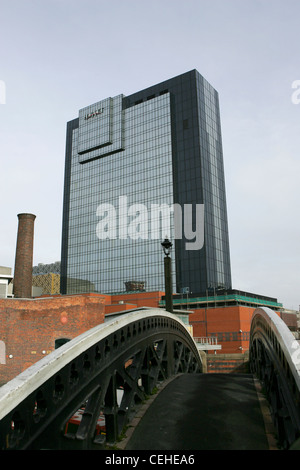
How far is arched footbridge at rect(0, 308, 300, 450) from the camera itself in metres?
3.55

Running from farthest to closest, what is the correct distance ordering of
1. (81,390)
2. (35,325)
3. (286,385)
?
(35,325) < (286,385) < (81,390)

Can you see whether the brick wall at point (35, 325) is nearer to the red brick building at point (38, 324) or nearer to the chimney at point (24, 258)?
the red brick building at point (38, 324)

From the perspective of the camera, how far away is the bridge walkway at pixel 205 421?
15.8 ft

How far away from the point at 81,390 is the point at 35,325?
25268 millimetres

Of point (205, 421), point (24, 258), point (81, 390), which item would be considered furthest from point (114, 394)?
point (24, 258)

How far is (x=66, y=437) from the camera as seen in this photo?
403 centimetres

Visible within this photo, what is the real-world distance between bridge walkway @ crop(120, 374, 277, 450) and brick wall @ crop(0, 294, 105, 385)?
21569 mm

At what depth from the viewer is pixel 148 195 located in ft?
312

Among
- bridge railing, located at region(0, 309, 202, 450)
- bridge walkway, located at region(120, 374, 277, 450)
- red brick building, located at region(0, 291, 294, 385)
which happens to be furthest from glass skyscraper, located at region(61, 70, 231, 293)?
bridge railing, located at region(0, 309, 202, 450)

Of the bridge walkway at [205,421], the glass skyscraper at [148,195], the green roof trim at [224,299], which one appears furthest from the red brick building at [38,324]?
the glass skyscraper at [148,195]

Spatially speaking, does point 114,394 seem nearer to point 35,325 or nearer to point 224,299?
point 35,325

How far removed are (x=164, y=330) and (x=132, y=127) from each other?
101484 mm

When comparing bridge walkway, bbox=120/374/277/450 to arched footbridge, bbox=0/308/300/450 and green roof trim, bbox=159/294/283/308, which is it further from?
green roof trim, bbox=159/294/283/308
